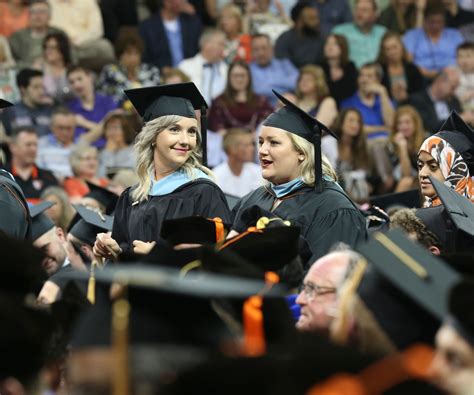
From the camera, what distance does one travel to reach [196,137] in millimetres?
7730

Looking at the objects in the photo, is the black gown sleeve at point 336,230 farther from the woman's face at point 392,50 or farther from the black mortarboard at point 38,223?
the woman's face at point 392,50

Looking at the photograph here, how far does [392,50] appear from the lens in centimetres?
1412

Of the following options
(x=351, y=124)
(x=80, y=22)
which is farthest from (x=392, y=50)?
(x=80, y=22)

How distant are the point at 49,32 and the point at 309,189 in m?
6.36

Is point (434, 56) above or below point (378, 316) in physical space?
below

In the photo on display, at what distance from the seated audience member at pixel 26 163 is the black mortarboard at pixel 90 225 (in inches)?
108

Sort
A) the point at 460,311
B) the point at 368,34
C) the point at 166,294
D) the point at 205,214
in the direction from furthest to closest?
the point at 368,34, the point at 205,214, the point at 166,294, the point at 460,311

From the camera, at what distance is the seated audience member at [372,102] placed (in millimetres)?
13387

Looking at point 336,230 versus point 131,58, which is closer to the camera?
point 336,230

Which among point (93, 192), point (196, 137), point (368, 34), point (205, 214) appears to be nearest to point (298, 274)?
point (205, 214)

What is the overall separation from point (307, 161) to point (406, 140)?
5280 mm

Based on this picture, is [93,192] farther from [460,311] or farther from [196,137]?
[460,311]

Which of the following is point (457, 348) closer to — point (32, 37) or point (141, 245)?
point (141, 245)

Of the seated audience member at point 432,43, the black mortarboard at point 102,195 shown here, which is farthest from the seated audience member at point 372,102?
the black mortarboard at point 102,195
